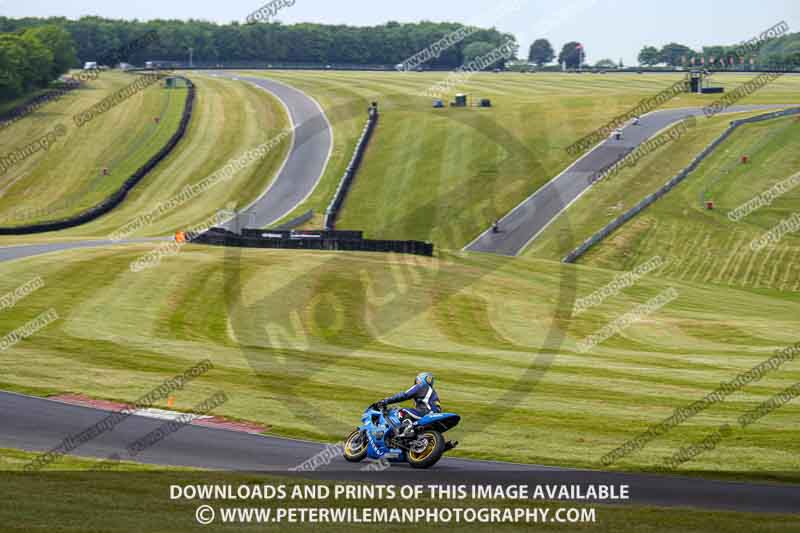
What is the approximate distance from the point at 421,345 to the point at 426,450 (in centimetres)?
2036

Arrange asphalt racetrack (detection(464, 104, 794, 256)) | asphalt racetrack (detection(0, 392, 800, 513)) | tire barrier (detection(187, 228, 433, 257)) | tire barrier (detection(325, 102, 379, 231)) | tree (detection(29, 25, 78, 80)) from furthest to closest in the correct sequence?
tree (detection(29, 25, 78, 80)) → tire barrier (detection(325, 102, 379, 231)) → asphalt racetrack (detection(464, 104, 794, 256)) → tire barrier (detection(187, 228, 433, 257)) → asphalt racetrack (detection(0, 392, 800, 513))

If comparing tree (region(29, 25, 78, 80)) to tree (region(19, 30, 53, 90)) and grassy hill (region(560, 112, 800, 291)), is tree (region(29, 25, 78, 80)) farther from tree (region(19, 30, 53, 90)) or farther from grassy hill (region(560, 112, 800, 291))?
grassy hill (region(560, 112, 800, 291))

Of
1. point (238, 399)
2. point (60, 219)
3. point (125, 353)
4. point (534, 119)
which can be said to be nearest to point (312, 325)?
point (125, 353)

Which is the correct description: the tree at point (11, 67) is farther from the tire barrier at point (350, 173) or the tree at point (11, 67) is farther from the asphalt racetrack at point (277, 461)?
the asphalt racetrack at point (277, 461)

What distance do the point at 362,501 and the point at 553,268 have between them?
45858 millimetres

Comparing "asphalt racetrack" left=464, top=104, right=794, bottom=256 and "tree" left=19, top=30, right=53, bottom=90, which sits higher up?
"tree" left=19, top=30, right=53, bottom=90

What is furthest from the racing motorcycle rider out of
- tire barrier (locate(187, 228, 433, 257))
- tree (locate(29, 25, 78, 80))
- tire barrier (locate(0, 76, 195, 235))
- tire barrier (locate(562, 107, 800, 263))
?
tree (locate(29, 25, 78, 80))

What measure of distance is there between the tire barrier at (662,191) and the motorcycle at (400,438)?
52.1 m

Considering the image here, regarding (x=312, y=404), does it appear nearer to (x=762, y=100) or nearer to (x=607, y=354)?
(x=607, y=354)

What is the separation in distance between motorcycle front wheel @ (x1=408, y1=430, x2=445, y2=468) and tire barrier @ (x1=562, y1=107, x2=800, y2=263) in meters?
52.4

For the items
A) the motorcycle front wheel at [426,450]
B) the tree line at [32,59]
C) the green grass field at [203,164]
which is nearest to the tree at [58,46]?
the tree line at [32,59]

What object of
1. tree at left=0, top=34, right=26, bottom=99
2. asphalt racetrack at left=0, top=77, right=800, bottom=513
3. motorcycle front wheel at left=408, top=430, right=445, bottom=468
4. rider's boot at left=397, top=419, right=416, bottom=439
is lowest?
asphalt racetrack at left=0, top=77, right=800, bottom=513

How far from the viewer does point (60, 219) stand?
268ft

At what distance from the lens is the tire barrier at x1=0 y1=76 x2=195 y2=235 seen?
240 feet
